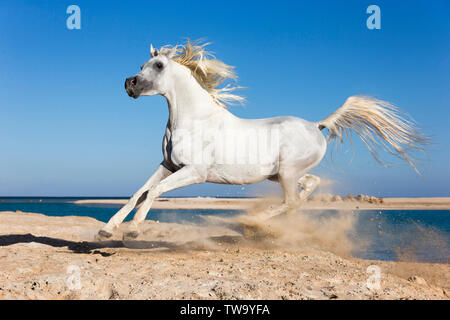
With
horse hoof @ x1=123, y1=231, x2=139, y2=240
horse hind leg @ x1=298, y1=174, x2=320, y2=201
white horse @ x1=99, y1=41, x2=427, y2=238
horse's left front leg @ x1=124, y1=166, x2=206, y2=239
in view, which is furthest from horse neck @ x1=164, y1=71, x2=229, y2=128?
horse hind leg @ x1=298, y1=174, x2=320, y2=201

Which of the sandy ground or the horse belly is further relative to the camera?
the horse belly

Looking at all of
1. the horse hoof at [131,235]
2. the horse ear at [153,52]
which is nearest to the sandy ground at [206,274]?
the horse hoof at [131,235]

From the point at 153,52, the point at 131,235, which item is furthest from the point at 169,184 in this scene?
the point at 153,52

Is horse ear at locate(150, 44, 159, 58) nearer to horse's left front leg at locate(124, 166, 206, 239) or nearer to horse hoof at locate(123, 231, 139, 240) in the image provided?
horse's left front leg at locate(124, 166, 206, 239)

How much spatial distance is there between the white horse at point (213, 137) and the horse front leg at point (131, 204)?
1 cm

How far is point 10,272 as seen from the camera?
3553 millimetres

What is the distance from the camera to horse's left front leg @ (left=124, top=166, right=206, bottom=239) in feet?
14.5

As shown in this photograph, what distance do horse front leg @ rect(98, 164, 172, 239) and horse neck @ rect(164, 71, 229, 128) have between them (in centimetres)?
67

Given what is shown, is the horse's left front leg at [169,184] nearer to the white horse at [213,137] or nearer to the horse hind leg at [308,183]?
the white horse at [213,137]

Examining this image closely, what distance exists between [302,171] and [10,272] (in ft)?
13.0

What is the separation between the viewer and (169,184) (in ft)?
15.5
